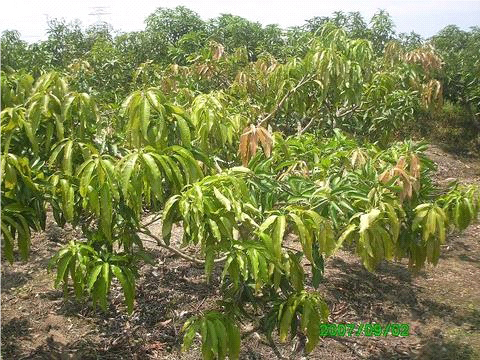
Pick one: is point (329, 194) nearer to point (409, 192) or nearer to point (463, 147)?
point (409, 192)

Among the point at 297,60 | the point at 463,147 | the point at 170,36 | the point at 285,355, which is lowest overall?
the point at 285,355

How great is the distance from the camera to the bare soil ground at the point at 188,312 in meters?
3.32

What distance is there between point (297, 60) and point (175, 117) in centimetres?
213

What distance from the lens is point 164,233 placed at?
1870 mm

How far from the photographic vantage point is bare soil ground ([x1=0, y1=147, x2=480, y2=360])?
3.32 metres

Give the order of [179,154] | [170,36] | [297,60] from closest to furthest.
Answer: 1. [179,154]
2. [297,60]
3. [170,36]

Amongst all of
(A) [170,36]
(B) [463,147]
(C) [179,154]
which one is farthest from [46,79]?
(B) [463,147]
